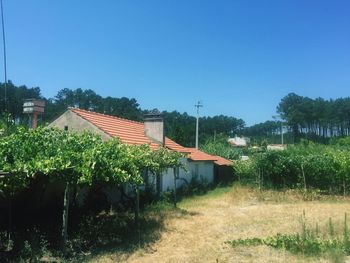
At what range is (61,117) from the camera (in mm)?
22031

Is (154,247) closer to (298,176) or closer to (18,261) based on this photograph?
(18,261)

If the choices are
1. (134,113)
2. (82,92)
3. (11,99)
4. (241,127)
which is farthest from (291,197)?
(241,127)

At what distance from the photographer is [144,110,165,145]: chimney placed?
78.1 ft

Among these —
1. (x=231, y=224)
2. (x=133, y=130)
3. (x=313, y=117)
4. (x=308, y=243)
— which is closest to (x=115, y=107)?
(x=313, y=117)

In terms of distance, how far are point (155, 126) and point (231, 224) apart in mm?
10333

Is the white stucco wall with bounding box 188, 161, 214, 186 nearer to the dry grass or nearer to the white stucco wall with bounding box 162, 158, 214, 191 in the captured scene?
the white stucco wall with bounding box 162, 158, 214, 191

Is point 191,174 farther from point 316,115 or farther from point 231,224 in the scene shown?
point 316,115

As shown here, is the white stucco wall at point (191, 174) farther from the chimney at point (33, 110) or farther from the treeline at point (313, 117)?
the treeline at point (313, 117)

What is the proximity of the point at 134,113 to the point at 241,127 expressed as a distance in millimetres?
50089

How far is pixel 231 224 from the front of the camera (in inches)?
598

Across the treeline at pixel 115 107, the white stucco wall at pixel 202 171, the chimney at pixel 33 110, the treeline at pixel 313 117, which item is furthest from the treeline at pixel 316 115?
the chimney at pixel 33 110

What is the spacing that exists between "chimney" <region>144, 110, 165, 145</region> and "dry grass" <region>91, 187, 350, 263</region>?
432 cm

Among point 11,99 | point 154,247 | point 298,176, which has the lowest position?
point 154,247

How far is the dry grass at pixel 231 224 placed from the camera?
10.4 m
